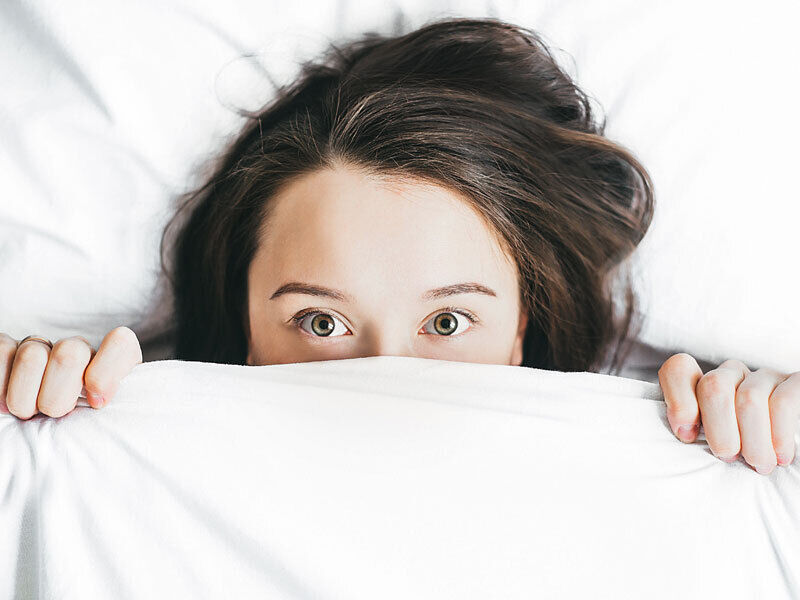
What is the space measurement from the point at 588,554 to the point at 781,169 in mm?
613

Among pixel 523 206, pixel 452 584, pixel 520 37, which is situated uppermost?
pixel 520 37

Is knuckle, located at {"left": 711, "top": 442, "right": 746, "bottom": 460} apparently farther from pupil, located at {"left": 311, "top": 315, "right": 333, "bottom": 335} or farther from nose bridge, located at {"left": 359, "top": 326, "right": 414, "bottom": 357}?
pupil, located at {"left": 311, "top": 315, "right": 333, "bottom": 335}

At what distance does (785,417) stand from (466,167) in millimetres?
424

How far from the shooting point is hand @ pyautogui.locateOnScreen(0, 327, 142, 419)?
0.67 m

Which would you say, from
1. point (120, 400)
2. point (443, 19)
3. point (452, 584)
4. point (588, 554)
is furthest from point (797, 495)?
point (443, 19)

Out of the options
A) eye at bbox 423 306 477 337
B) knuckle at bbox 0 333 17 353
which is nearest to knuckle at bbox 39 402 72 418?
knuckle at bbox 0 333 17 353

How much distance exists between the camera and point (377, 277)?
818 mm

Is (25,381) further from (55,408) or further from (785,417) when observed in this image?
(785,417)

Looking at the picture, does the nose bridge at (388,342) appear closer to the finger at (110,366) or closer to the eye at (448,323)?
the eye at (448,323)

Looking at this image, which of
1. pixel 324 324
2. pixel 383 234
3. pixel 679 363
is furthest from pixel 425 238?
pixel 679 363

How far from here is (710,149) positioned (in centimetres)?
101

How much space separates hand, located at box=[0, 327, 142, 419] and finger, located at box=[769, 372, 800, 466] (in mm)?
581

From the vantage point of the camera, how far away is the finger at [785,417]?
68cm

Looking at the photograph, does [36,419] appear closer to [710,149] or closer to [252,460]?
[252,460]
